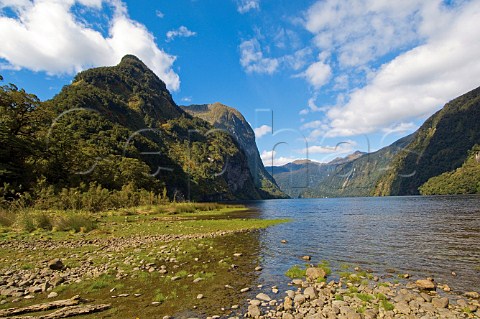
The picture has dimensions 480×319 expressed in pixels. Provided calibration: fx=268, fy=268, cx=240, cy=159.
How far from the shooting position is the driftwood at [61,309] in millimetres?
8461

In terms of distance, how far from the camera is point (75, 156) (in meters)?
72.2

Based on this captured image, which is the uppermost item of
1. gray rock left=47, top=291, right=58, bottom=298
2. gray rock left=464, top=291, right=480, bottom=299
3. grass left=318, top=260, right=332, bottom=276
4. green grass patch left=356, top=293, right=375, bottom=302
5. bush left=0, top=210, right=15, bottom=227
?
bush left=0, top=210, right=15, bottom=227

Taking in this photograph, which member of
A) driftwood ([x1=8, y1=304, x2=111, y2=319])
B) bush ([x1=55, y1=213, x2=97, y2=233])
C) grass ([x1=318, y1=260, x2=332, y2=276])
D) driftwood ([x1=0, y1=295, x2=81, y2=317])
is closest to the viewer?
driftwood ([x1=8, y1=304, x2=111, y2=319])

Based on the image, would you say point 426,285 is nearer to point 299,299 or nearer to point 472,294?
point 472,294

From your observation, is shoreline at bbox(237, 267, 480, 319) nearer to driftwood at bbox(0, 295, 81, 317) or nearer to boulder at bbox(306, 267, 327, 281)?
boulder at bbox(306, 267, 327, 281)

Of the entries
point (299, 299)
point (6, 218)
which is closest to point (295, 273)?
point (299, 299)

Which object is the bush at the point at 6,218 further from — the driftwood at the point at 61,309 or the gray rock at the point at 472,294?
the gray rock at the point at 472,294

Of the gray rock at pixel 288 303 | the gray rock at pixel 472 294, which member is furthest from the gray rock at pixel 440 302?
the gray rock at pixel 288 303

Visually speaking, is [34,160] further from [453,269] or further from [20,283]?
[453,269]

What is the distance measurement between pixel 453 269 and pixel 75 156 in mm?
80541

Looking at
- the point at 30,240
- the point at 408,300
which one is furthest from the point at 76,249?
the point at 408,300

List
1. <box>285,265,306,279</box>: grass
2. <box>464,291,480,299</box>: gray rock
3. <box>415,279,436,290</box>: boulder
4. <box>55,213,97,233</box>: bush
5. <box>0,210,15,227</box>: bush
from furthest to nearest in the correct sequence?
<box>55,213,97,233</box>: bush → <box>0,210,15,227</box>: bush → <box>285,265,306,279</box>: grass → <box>415,279,436,290</box>: boulder → <box>464,291,480,299</box>: gray rock

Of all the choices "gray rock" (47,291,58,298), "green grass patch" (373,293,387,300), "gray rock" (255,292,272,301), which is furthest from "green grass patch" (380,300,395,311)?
"gray rock" (47,291,58,298)

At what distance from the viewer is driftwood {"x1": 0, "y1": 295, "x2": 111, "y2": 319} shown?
8461mm
